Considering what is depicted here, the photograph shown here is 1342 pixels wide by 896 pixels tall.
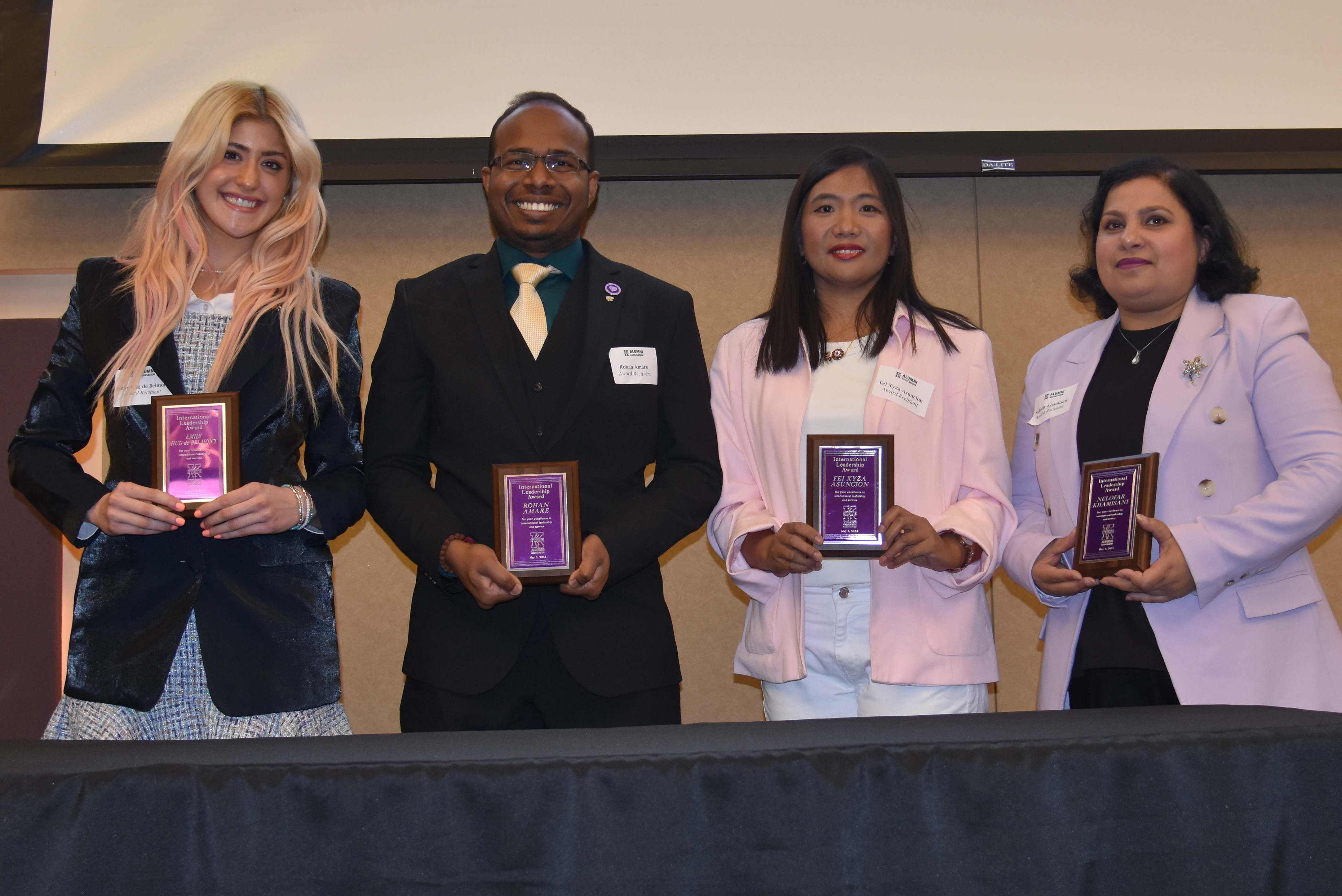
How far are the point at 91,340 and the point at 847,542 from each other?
5.42 ft

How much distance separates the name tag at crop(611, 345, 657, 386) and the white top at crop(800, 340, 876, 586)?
14.7 inches

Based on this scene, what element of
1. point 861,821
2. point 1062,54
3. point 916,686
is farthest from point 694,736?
point 1062,54

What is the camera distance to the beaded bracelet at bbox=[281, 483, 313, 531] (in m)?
2.21

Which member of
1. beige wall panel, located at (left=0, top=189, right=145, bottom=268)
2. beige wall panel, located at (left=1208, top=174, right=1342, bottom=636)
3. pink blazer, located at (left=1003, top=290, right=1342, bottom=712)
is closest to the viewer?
pink blazer, located at (left=1003, top=290, right=1342, bottom=712)

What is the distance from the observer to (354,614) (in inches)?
154

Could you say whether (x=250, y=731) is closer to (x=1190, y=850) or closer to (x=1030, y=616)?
(x=1190, y=850)

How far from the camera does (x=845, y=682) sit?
243cm

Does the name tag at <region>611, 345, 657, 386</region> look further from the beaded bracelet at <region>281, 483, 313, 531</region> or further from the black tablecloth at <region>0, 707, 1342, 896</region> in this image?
the black tablecloth at <region>0, 707, 1342, 896</region>

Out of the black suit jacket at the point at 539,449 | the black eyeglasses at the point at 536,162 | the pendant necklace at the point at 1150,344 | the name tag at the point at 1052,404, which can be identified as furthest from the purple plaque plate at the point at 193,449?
the pendant necklace at the point at 1150,344

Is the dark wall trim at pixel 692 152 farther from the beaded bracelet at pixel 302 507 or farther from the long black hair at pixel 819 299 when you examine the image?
the beaded bracelet at pixel 302 507

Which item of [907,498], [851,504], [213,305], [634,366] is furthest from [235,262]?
[907,498]

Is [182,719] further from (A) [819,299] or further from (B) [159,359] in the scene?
(A) [819,299]

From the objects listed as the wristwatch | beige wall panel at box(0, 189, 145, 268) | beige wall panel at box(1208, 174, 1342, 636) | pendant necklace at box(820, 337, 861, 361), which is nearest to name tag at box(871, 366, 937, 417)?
pendant necklace at box(820, 337, 861, 361)

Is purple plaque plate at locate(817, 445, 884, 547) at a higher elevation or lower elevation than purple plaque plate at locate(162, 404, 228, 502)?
lower
